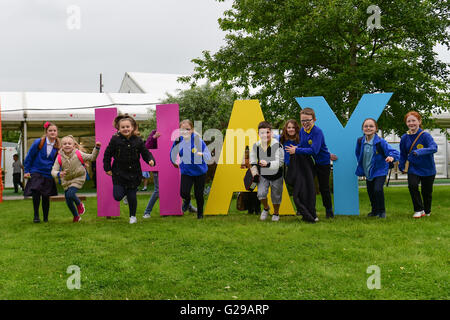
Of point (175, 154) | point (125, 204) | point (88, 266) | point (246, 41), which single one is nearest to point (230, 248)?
point (88, 266)

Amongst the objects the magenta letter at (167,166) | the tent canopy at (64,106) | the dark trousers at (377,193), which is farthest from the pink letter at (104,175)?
the tent canopy at (64,106)

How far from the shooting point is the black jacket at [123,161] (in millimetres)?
6914

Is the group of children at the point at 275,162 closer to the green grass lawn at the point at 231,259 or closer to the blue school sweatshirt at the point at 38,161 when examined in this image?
the blue school sweatshirt at the point at 38,161

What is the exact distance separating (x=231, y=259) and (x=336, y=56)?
9.96 metres

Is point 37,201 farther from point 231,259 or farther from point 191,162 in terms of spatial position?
point 231,259

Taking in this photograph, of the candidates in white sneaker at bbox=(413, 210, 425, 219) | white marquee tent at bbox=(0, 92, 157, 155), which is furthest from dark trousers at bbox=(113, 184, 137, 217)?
white marquee tent at bbox=(0, 92, 157, 155)

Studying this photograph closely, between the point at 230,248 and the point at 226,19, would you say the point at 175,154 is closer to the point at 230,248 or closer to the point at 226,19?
the point at 230,248

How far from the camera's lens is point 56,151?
7.45 m

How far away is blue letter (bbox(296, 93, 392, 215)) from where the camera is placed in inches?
296

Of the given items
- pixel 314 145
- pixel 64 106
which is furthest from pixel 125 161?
pixel 64 106

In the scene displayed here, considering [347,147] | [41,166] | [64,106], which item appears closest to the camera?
[41,166]

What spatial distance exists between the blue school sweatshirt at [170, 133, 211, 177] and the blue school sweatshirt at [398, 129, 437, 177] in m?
3.38

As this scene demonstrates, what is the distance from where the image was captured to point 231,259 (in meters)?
4.47

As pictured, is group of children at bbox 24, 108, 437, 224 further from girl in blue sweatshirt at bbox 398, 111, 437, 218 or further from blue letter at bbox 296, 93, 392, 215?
blue letter at bbox 296, 93, 392, 215
